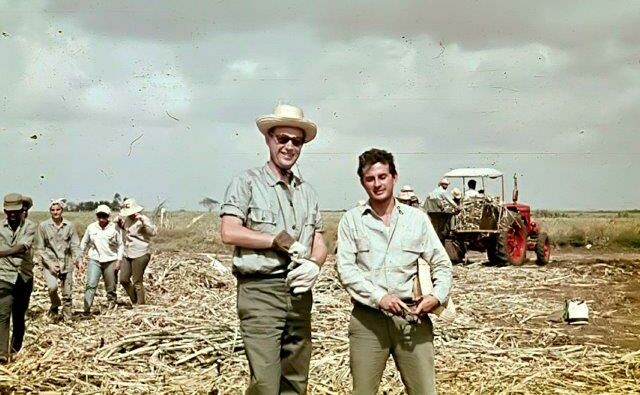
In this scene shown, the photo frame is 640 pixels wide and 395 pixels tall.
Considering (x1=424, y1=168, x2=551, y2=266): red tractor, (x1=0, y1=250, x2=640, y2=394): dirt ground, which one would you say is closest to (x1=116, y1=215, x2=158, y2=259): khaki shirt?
(x1=0, y1=250, x2=640, y2=394): dirt ground

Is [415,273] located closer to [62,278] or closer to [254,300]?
[254,300]

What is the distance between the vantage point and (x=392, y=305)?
3836 mm

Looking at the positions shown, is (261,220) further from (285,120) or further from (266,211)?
(285,120)

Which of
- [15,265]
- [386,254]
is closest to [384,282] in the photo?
[386,254]

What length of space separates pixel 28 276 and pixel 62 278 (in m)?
2.74

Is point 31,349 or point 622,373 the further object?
point 31,349

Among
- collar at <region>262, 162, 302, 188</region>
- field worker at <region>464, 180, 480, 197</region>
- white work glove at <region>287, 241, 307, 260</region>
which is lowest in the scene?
white work glove at <region>287, 241, 307, 260</region>

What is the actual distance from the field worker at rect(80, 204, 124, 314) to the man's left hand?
784cm

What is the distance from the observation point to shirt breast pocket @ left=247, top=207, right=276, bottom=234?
4.04 m

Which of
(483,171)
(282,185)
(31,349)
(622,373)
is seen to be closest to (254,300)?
(282,185)

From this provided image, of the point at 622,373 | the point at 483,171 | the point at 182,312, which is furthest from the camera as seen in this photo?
the point at 483,171

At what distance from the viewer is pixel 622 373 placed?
21.5 ft

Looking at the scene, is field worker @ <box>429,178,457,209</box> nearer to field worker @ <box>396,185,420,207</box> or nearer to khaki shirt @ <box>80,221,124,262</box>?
field worker @ <box>396,185,420,207</box>

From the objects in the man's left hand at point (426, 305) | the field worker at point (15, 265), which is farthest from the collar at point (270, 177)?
the field worker at point (15, 265)
